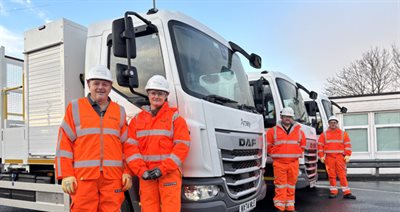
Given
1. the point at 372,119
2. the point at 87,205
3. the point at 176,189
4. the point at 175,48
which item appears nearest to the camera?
the point at 87,205

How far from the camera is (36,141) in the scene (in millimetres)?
4258

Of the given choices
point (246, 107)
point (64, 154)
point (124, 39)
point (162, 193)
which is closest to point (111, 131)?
point (64, 154)

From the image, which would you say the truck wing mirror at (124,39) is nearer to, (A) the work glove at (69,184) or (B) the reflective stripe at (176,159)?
(B) the reflective stripe at (176,159)

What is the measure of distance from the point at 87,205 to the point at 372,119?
42.4ft

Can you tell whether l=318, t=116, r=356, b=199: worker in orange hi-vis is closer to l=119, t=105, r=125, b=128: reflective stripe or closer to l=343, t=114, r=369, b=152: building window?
l=119, t=105, r=125, b=128: reflective stripe

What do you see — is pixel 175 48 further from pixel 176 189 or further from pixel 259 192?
pixel 259 192

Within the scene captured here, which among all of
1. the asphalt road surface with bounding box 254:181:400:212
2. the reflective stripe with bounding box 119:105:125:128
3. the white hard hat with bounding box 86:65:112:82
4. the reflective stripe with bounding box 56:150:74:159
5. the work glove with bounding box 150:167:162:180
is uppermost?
the white hard hat with bounding box 86:65:112:82

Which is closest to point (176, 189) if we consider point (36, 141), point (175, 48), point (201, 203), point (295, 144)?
point (201, 203)

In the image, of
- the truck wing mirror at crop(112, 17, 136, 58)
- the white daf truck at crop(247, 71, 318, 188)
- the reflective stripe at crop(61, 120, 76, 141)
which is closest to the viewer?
the reflective stripe at crop(61, 120, 76, 141)

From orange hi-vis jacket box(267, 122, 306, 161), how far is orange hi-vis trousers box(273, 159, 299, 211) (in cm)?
10

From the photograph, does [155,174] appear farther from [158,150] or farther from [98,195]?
[98,195]

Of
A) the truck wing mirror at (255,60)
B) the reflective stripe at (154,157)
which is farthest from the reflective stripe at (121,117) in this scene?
the truck wing mirror at (255,60)

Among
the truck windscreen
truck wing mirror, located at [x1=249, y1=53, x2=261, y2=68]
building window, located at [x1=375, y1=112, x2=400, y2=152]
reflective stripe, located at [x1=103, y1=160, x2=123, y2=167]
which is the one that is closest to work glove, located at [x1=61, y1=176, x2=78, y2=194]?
reflective stripe, located at [x1=103, y1=160, x2=123, y2=167]

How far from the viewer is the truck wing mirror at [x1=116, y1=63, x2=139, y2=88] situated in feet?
10.6
